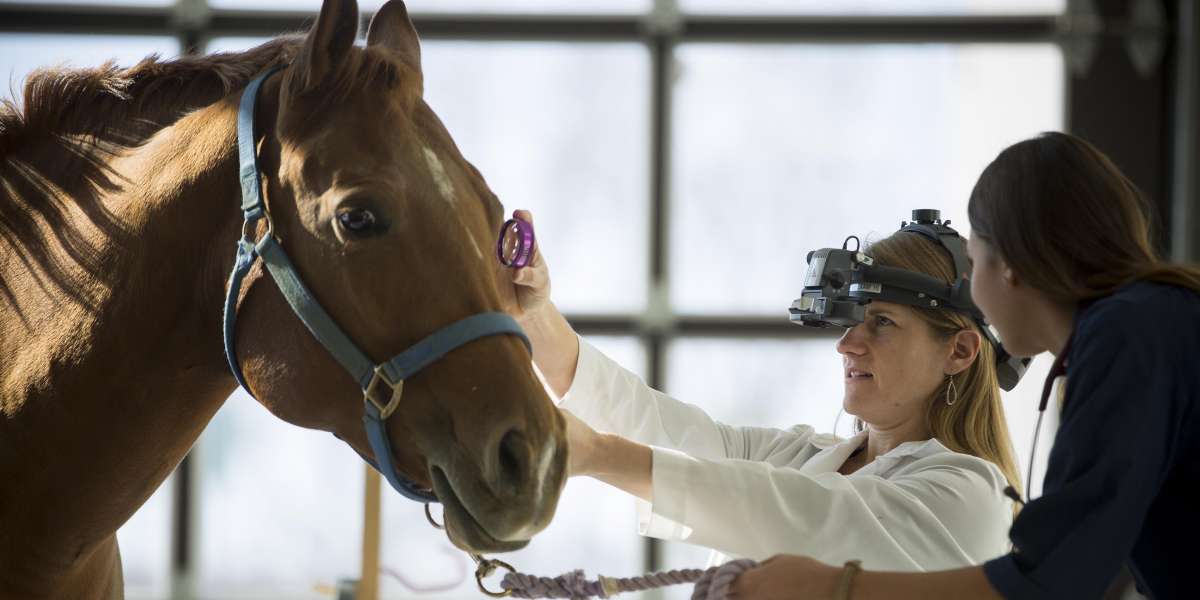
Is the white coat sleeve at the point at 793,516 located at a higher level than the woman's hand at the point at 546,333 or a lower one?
lower

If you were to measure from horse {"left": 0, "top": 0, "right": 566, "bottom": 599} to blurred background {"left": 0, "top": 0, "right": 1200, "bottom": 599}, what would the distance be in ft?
8.27

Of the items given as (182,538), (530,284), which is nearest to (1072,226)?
(530,284)

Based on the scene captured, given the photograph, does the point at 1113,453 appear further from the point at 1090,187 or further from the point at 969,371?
the point at 969,371

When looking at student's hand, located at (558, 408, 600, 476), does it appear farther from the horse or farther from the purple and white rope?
the horse

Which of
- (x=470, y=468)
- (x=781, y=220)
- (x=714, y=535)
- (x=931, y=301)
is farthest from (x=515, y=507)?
(x=781, y=220)

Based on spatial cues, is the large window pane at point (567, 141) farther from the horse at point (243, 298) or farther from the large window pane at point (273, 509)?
the horse at point (243, 298)

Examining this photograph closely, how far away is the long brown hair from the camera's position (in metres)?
0.99

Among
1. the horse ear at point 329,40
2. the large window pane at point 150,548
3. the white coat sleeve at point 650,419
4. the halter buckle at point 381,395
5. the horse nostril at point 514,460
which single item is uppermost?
the horse ear at point 329,40

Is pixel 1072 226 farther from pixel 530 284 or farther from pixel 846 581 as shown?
pixel 530 284

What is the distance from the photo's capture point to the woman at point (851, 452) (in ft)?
4.44

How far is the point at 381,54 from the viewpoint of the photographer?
3.72 feet

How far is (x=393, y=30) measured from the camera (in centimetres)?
128

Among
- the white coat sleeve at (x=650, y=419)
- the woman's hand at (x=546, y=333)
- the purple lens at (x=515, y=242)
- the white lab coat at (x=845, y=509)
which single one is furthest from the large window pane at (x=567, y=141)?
the purple lens at (x=515, y=242)

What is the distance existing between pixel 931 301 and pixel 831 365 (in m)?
2.17
